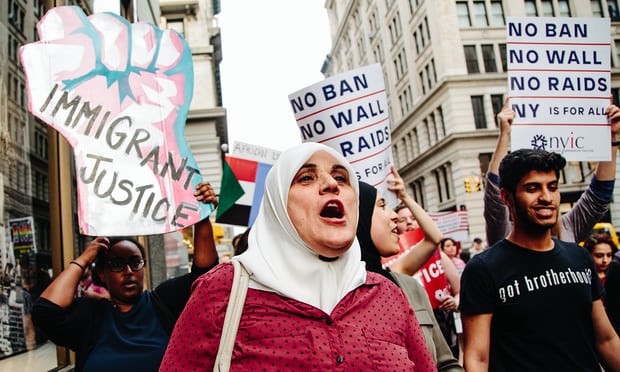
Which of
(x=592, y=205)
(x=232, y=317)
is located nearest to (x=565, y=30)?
(x=592, y=205)

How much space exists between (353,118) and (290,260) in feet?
8.35

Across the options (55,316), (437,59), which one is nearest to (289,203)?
(55,316)

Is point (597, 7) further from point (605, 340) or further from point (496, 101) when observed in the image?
point (605, 340)

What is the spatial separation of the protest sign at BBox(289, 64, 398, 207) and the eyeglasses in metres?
1.80

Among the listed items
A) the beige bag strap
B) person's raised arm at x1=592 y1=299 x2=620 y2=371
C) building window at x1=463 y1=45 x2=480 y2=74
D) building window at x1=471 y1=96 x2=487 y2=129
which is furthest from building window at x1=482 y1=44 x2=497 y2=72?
the beige bag strap

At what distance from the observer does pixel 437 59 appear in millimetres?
33031

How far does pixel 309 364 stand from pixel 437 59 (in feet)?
111

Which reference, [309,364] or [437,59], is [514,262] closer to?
[309,364]

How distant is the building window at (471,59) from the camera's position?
32.9 metres

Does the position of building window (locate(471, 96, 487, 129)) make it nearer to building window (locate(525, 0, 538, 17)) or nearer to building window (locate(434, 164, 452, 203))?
building window (locate(434, 164, 452, 203))

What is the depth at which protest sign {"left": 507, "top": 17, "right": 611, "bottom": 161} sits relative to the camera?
3.98 metres

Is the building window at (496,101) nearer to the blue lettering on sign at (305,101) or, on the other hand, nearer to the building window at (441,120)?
the building window at (441,120)

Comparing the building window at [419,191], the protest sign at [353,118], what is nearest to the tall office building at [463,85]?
the building window at [419,191]

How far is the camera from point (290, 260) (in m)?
1.70
